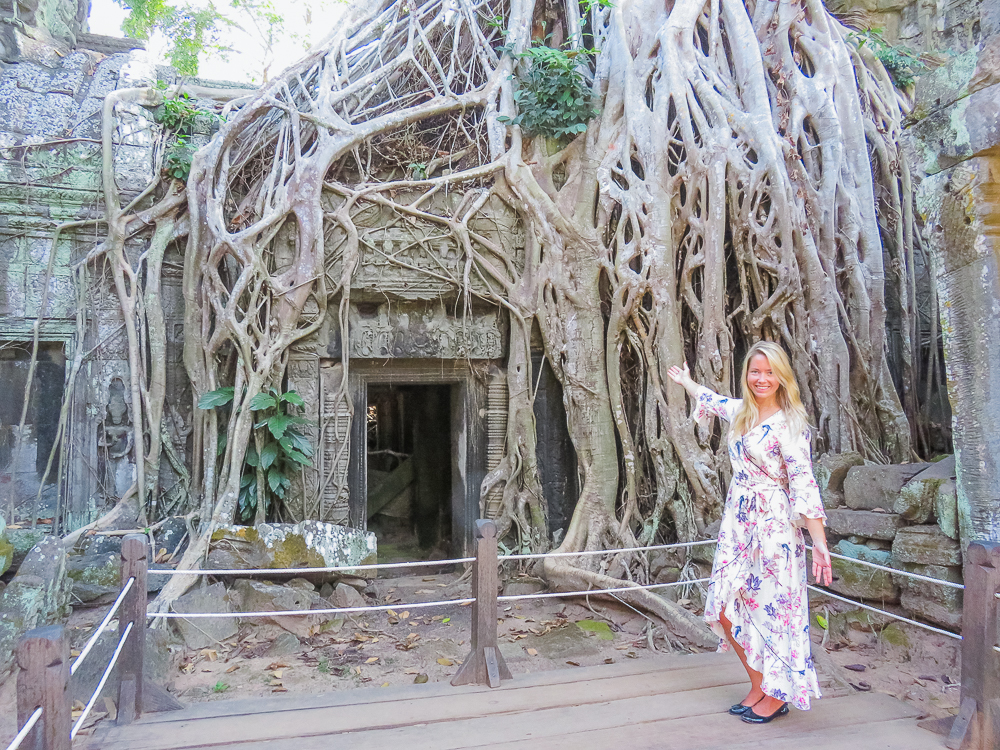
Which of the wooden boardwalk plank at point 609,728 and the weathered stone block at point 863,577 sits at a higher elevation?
the weathered stone block at point 863,577

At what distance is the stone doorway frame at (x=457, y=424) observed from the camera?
5.22 meters

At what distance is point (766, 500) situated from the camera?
7.14 ft

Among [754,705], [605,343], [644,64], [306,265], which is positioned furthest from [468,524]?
[644,64]

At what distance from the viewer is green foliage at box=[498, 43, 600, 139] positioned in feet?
16.1

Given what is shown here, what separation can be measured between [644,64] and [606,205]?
1.06 metres

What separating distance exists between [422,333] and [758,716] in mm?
3578

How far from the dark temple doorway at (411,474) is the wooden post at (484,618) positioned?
3.73 m

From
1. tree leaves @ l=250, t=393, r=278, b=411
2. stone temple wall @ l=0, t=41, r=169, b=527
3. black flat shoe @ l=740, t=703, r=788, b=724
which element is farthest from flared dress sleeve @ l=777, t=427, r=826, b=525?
stone temple wall @ l=0, t=41, r=169, b=527

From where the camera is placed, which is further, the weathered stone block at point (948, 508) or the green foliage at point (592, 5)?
the green foliage at point (592, 5)

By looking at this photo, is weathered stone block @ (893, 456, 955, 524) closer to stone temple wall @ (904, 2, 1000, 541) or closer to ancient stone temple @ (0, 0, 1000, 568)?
stone temple wall @ (904, 2, 1000, 541)

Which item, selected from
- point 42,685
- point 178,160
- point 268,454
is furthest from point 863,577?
point 178,160

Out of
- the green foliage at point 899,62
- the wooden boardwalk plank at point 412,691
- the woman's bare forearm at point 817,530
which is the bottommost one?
the wooden boardwalk plank at point 412,691

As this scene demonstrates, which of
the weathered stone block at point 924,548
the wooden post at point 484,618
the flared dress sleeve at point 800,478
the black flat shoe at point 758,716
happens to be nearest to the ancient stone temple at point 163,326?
the weathered stone block at point 924,548

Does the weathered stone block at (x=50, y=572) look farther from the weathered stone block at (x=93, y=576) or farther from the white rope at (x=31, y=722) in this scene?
the white rope at (x=31, y=722)
